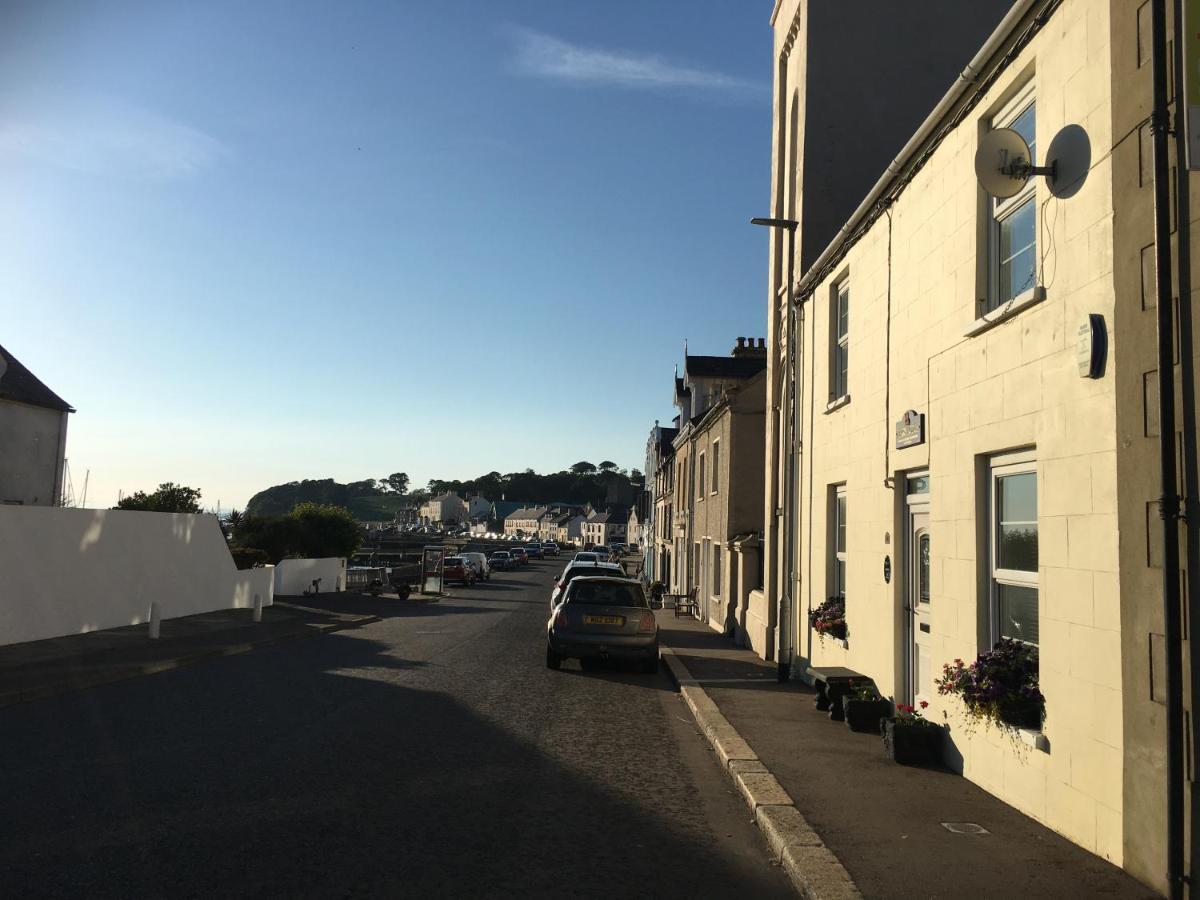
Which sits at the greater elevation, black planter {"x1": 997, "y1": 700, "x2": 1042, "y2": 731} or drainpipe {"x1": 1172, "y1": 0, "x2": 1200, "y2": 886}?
drainpipe {"x1": 1172, "y1": 0, "x2": 1200, "y2": 886}

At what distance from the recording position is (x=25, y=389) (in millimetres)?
34781

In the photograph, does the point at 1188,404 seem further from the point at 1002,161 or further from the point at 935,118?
the point at 935,118

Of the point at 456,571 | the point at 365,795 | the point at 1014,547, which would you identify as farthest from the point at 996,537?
the point at 456,571

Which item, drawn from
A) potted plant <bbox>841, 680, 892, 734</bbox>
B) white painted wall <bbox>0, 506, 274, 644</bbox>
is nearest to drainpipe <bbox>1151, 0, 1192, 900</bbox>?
potted plant <bbox>841, 680, 892, 734</bbox>

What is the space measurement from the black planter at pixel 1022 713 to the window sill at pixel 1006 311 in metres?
2.68

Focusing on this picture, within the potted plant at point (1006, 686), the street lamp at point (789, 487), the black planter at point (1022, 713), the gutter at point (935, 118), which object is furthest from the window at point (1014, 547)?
the street lamp at point (789, 487)

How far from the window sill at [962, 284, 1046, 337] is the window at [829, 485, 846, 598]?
17.0 ft

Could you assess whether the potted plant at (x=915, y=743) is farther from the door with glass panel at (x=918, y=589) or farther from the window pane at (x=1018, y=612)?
the window pane at (x=1018, y=612)

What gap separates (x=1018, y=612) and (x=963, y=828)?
168cm

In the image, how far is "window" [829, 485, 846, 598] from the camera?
12609mm

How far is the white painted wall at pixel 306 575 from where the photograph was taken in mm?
33969

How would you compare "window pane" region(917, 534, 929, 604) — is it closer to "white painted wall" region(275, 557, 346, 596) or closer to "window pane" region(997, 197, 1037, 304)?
"window pane" region(997, 197, 1037, 304)

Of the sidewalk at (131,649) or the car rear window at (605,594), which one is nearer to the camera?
the sidewalk at (131,649)

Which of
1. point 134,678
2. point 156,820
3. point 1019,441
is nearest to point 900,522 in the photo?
point 1019,441
